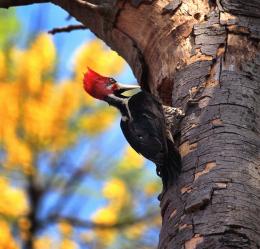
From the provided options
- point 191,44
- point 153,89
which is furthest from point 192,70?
point 153,89

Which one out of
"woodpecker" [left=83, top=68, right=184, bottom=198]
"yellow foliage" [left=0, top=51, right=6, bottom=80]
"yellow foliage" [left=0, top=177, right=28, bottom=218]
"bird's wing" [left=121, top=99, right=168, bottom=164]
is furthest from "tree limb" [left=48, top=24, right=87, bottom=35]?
"yellow foliage" [left=0, top=51, right=6, bottom=80]

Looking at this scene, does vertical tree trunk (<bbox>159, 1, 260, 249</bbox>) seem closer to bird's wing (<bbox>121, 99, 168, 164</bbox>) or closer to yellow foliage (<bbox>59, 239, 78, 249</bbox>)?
bird's wing (<bbox>121, 99, 168, 164</bbox>)

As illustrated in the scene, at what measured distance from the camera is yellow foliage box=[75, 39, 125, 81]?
5266mm

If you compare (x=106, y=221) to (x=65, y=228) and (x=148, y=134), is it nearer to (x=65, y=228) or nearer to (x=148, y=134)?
(x=65, y=228)

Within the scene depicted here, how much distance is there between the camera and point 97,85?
11.4ft

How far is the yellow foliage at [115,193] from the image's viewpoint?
527 cm

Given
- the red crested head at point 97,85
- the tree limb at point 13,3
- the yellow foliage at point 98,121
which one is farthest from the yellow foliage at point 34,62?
the tree limb at point 13,3

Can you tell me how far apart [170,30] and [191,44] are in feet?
0.51

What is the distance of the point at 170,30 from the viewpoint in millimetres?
2721

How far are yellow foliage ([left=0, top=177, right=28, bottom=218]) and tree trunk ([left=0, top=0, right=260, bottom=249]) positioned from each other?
1.79 meters

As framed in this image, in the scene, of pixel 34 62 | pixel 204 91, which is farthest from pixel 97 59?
pixel 204 91

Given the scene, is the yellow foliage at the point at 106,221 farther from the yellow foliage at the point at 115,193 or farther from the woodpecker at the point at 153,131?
the woodpecker at the point at 153,131

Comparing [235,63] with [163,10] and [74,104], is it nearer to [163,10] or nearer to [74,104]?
[163,10]

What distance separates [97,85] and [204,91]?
1.16 meters
